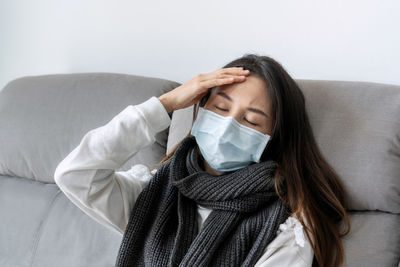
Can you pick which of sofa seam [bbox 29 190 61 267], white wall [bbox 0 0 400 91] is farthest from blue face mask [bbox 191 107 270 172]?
sofa seam [bbox 29 190 61 267]

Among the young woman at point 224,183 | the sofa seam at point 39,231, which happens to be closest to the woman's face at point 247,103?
the young woman at point 224,183

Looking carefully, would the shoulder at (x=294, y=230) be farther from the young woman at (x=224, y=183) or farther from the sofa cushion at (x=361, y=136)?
the sofa cushion at (x=361, y=136)

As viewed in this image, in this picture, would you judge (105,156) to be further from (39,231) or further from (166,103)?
(39,231)

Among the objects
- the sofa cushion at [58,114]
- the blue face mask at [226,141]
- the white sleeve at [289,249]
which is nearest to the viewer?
the white sleeve at [289,249]

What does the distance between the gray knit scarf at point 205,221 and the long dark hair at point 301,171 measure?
47 millimetres

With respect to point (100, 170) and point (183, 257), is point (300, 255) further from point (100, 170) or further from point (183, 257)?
point (100, 170)

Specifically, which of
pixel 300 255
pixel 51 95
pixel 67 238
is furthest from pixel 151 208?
pixel 51 95

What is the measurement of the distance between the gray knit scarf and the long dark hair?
0.15 ft

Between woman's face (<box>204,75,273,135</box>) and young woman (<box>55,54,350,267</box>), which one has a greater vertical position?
woman's face (<box>204,75,273,135</box>)

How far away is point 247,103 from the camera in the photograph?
114 cm

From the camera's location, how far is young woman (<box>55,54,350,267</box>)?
3.51 ft

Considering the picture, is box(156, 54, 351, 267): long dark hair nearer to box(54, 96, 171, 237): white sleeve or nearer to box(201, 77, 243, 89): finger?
box(201, 77, 243, 89): finger

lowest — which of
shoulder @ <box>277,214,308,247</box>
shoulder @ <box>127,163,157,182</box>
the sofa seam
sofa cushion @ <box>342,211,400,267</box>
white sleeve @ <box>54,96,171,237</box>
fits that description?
the sofa seam

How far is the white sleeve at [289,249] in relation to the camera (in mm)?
1015
